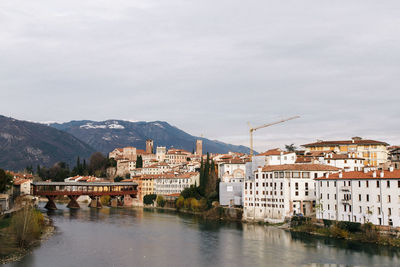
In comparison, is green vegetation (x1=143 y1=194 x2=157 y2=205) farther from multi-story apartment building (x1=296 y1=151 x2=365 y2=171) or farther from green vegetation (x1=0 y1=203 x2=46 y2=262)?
green vegetation (x1=0 y1=203 x2=46 y2=262)

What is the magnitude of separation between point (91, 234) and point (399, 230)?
34.6m

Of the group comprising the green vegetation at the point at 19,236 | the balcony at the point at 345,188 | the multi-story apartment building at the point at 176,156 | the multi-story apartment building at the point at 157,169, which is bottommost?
the green vegetation at the point at 19,236

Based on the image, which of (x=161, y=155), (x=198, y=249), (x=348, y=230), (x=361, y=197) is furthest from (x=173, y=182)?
(x=161, y=155)

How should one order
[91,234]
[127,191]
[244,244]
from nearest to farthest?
[244,244] < [91,234] < [127,191]

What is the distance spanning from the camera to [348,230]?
155 ft

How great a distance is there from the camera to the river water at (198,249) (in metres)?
37.3

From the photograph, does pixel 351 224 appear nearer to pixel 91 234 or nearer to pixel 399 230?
pixel 399 230

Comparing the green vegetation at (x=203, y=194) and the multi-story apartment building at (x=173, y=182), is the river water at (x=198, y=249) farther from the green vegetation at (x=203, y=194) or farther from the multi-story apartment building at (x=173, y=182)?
the multi-story apartment building at (x=173, y=182)

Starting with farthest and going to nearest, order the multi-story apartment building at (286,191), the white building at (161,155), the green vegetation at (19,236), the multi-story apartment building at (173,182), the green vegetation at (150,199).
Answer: the white building at (161,155) → the green vegetation at (150,199) → the multi-story apartment building at (173,182) → the multi-story apartment building at (286,191) → the green vegetation at (19,236)

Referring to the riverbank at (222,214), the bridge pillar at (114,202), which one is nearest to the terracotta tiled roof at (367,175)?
the riverbank at (222,214)

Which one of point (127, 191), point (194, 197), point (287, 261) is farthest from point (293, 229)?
point (127, 191)

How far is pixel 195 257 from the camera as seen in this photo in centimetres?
3994

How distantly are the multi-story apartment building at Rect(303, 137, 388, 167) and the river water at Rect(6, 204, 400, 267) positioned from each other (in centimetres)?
3729

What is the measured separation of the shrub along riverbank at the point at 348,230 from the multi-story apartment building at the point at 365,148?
3645 centimetres
